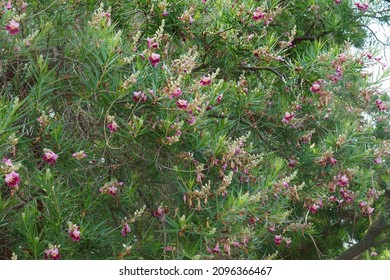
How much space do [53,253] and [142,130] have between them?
27.2 inches

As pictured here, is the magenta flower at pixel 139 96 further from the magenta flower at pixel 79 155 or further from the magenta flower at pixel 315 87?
the magenta flower at pixel 315 87

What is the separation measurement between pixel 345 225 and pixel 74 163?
6.31 metres

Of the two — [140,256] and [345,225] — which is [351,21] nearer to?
[140,256]

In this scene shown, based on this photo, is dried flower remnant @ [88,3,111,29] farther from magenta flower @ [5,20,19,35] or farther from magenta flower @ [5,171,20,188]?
magenta flower @ [5,171,20,188]

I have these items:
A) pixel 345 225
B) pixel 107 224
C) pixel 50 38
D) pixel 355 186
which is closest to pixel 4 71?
pixel 50 38

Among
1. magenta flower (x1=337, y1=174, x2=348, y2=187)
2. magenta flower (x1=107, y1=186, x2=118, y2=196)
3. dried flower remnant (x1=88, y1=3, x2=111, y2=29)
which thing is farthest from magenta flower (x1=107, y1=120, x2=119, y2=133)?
magenta flower (x1=337, y1=174, x2=348, y2=187)

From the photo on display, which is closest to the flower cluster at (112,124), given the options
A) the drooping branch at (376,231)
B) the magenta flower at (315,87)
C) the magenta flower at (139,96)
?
the magenta flower at (139,96)

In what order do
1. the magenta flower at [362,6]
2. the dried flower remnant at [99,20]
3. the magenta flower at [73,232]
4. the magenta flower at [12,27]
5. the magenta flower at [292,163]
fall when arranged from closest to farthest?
the magenta flower at [12,27] → the magenta flower at [73,232] → the dried flower remnant at [99,20] → the magenta flower at [292,163] → the magenta flower at [362,6]

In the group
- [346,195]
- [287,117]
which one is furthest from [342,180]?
[287,117]

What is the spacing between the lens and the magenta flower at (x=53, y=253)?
283 cm

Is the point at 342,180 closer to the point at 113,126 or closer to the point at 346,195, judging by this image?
the point at 346,195

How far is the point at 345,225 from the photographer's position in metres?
8.68

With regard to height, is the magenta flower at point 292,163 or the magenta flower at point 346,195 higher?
the magenta flower at point 292,163

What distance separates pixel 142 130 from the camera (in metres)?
2.90
